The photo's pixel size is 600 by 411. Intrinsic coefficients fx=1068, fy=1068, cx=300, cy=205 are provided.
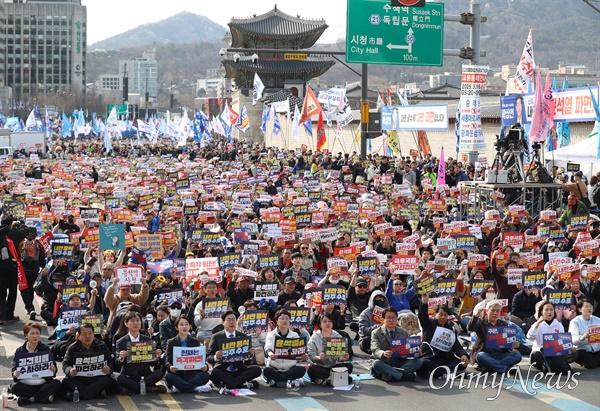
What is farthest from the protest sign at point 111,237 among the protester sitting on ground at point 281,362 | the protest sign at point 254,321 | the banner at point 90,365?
the banner at point 90,365

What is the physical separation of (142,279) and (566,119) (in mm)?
18914

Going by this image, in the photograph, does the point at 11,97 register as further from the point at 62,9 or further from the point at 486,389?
the point at 486,389

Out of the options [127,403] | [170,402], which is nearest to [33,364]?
[127,403]

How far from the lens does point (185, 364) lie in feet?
40.4

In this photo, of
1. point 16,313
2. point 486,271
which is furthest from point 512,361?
point 16,313

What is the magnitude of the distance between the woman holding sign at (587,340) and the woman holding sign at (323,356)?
10.0 ft

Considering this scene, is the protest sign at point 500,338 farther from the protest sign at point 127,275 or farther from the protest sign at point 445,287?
the protest sign at point 127,275

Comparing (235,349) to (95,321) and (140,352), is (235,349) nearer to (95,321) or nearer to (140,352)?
(140,352)

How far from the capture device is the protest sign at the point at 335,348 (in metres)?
12.7

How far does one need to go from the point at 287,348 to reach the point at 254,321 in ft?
3.24

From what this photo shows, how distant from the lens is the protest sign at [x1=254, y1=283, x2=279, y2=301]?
15.1 meters

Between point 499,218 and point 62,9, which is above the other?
point 62,9

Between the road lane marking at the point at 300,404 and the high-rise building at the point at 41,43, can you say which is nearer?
the road lane marking at the point at 300,404

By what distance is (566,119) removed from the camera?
30703mm
